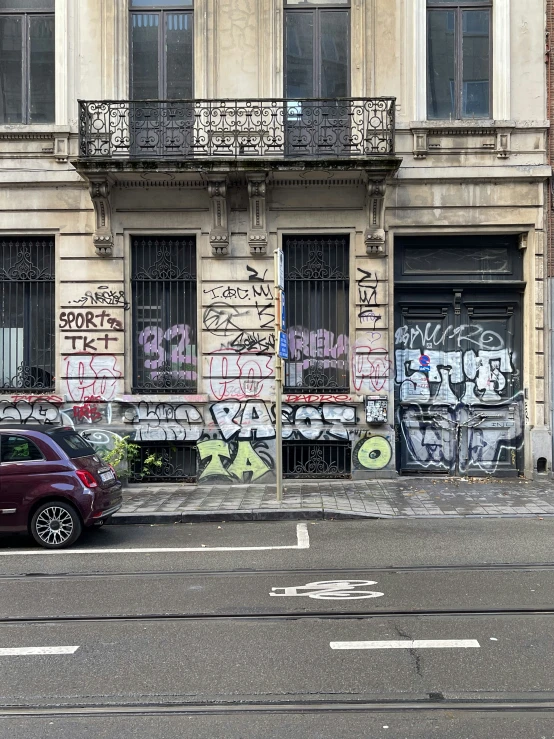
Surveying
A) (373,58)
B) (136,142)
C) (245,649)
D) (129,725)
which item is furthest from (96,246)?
(129,725)

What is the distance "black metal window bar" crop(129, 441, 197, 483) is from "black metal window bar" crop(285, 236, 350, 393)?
221 centimetres

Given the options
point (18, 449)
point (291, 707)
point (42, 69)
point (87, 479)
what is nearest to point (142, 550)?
point (87, 479)

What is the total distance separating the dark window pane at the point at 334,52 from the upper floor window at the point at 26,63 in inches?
196

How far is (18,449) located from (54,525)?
3.36 feet

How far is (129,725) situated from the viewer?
13.5 ft

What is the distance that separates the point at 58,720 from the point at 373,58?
12078mm

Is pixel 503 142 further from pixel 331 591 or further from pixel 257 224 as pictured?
pixel 331 591

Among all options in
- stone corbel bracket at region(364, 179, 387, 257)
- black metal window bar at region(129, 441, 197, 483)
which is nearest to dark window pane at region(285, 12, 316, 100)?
stone corbel bracket at region(364, 179, 387, 257)

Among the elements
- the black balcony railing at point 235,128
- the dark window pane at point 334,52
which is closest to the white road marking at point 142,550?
the black balcony railing at point 235,128

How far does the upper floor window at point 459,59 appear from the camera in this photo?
1327cm

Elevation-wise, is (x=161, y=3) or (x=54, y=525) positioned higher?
(x=161, y=3)

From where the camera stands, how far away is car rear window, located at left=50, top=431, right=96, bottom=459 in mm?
8945

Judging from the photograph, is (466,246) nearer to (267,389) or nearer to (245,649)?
(267,389)

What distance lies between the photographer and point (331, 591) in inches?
261
